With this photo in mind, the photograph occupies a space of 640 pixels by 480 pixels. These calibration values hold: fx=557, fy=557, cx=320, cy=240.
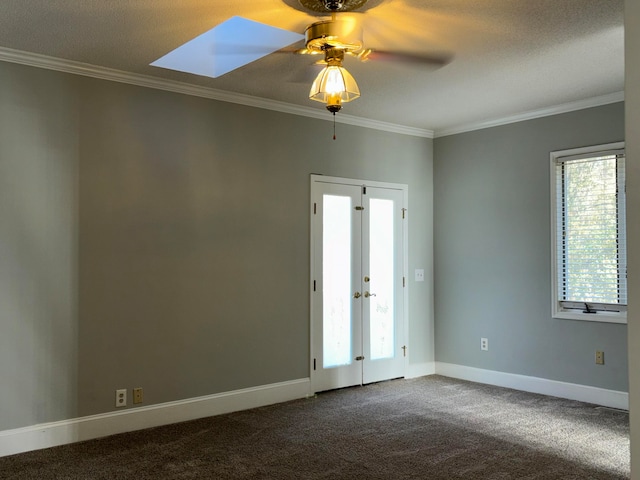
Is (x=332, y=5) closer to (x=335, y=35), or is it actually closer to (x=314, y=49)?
(x=335, y=35)

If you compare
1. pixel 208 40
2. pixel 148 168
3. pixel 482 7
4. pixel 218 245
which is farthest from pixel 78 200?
pixel 482 7

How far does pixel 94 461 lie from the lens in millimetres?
3604

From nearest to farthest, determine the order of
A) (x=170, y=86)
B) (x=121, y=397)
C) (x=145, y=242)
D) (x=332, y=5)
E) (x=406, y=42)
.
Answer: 1. (x=332, y=5)
2. (x=406, y=42)
3. (x=121, y=397)
4. (x=145, y=242)
5. (x=170, y=86)

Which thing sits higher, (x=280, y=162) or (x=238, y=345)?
(x=280, y=162)

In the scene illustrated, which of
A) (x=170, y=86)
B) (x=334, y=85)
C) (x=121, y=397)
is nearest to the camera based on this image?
(x=334, y=85)

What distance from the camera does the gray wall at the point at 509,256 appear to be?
197 inches

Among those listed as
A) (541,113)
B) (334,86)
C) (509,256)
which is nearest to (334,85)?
(334,86)

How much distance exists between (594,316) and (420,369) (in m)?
1.96

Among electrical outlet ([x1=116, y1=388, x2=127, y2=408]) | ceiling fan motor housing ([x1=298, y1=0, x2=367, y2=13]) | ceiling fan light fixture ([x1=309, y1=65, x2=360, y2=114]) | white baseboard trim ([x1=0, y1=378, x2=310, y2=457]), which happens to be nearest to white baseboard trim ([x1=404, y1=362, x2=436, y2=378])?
white baseboard trim ([x1=0, y1=378, x2=310, y2=457])

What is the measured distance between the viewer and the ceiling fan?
10.5 feet

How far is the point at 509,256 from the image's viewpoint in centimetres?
563

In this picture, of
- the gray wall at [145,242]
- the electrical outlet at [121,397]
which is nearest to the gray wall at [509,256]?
the gray wall at [145,242]

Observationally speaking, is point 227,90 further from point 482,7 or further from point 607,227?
point 607,227

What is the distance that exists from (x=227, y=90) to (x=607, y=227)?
3.50 metres
